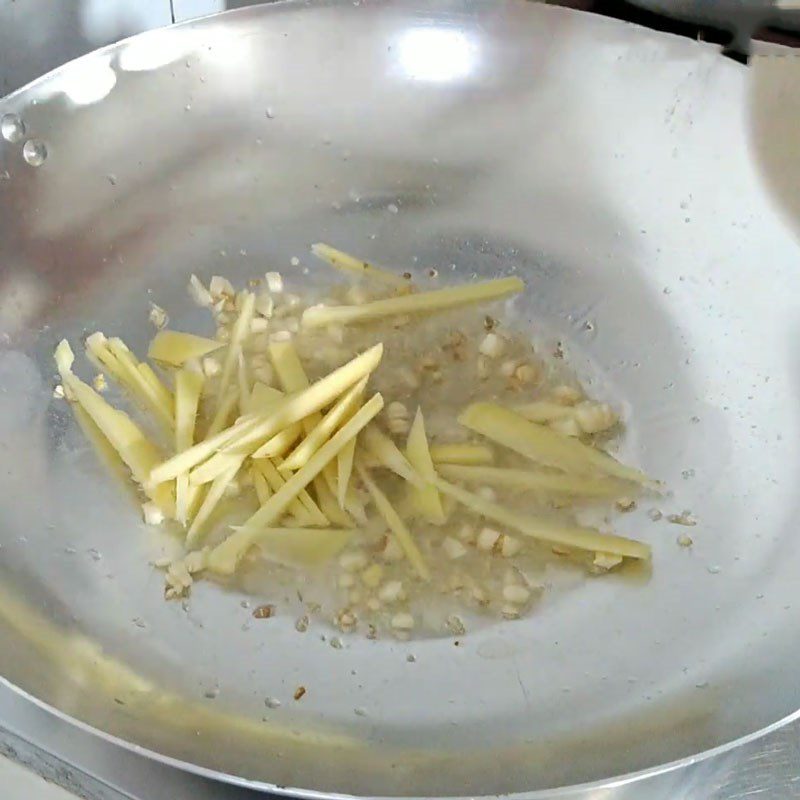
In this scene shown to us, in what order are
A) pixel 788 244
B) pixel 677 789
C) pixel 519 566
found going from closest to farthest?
1. pixel 677 789
2. pixel 519 566
3. pixel 788 244

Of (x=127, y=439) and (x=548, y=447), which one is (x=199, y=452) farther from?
(x=548, y=447)

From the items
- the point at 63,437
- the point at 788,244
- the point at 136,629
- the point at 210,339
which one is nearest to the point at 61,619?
the point at 136,629

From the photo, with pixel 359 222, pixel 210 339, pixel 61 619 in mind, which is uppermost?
pixel 359 222

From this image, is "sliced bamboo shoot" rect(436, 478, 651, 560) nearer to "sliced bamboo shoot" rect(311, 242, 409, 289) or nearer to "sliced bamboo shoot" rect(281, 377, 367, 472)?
"sliced bamboo shoot" rect(281, 377, 367, 472)

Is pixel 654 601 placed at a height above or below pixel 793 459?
below

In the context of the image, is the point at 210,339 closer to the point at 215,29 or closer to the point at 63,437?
the point at 63,437

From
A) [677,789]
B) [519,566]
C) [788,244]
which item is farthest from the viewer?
[788,244]
